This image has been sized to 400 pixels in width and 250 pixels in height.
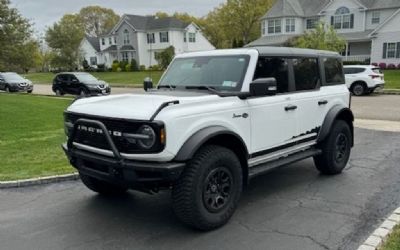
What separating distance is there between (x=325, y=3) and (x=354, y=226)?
142 ft

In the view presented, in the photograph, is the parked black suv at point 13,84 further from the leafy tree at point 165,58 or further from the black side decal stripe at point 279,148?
the black side decal stripe at point 279,148

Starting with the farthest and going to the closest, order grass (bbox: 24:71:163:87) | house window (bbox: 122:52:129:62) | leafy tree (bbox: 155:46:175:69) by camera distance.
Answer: house window (bbox: 122:52:129:62) < leafy tree (bbox: 155:46:175:69) < grass (bbox: 24:71:163:87)

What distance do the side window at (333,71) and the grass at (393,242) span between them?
2.89 m

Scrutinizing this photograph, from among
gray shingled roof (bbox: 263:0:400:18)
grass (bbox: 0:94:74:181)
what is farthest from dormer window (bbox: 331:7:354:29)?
grass (bbox: 0:94:74:181)

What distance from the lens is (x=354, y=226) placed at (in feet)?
14.4

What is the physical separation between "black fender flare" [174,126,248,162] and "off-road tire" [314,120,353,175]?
8.18ft

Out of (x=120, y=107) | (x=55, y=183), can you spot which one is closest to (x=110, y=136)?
Result: (x=120, y=107)

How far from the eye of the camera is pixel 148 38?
5897cm

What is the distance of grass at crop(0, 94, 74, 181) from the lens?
21.8 feet

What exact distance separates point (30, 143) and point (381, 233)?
7.36 m

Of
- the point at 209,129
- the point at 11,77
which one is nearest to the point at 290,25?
the point at 11,77

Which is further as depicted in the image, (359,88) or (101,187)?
(359,88)

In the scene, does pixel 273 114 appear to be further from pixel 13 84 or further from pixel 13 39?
pixel 13 84

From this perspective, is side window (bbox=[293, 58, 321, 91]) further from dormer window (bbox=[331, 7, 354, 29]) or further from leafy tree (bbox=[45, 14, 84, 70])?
leafy tree (bbox=[45, 14, 84, 70])
